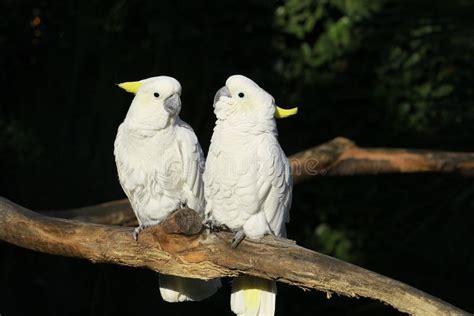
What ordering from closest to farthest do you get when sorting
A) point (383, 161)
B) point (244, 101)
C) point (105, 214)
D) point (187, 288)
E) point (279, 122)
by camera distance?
point (244, 101), point (187, 288), point (105, 214), point (383, 161), point (279, 122)

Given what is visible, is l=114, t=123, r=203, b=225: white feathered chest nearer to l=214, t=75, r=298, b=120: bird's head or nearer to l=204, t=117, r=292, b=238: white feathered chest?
l=204, t=117, r=292, b=238: white feathered chest

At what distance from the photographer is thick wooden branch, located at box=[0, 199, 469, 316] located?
2.13m

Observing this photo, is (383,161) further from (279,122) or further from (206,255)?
(206,255)

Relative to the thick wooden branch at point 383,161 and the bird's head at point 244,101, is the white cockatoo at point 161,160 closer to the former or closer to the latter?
the bird's head at point 244,101

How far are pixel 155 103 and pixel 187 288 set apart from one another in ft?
2.24

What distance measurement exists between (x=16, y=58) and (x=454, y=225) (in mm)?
2677

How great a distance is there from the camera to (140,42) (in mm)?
4633

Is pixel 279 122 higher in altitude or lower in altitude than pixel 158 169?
lower

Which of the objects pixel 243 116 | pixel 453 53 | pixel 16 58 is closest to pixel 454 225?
pixel 453 53

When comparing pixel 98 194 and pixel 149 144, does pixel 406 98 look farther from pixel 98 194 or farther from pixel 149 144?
pixel 149 144

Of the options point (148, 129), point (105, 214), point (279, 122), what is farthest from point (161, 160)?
point (279, 122)

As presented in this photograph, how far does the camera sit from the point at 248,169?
2.59m

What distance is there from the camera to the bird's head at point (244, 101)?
254cm

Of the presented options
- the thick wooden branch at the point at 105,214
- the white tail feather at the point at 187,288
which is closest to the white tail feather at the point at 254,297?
the white tail feather at the point at 187,288
